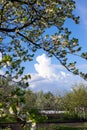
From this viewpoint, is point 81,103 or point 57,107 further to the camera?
A: point 57,107

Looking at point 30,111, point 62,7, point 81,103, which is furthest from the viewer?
point 81,103

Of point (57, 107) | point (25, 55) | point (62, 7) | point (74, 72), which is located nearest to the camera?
point (74, 72)

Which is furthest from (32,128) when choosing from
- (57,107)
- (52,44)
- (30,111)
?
(57,107)

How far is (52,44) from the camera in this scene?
9.62 metres

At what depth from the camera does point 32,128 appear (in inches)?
174

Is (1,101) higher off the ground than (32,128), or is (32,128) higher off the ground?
(1,101)

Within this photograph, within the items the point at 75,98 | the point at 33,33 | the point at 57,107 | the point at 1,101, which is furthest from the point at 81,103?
the point at 1,101

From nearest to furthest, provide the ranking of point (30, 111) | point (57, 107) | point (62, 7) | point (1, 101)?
point (30, 111)
point (1, 101)
point (62, 7)
point (57, 107)

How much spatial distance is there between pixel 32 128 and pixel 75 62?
4675 millimetres

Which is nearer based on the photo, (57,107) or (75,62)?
(75,62)

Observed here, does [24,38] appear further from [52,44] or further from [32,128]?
[32,128]

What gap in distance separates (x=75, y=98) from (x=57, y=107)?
57.9 feet

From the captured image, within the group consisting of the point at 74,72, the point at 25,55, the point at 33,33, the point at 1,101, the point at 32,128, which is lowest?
the point at 32,128

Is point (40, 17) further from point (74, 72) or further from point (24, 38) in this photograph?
point (74, 72)
